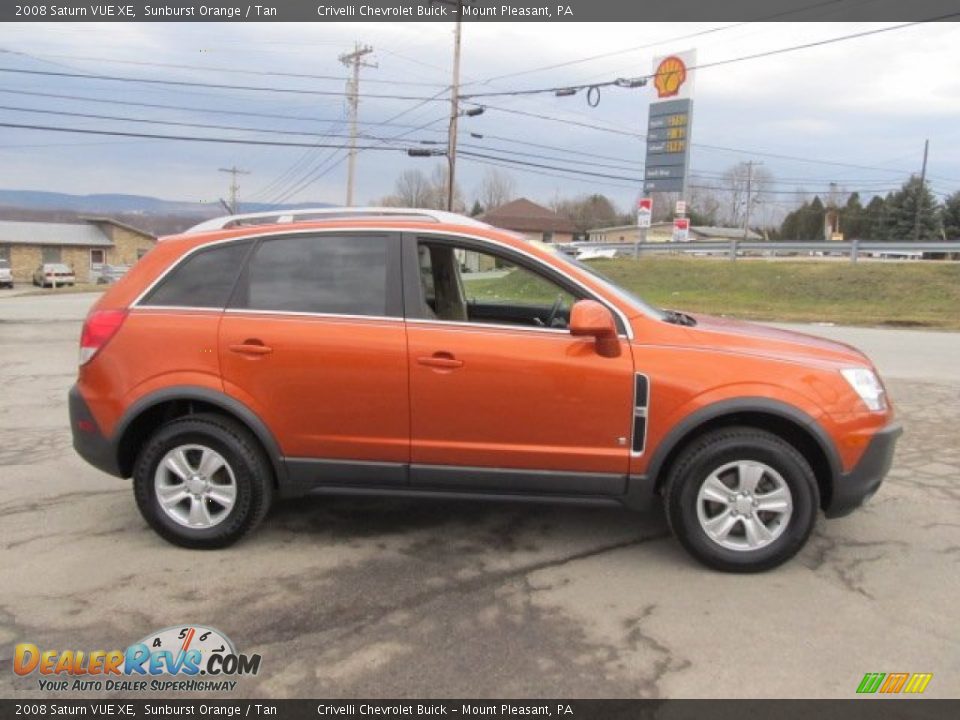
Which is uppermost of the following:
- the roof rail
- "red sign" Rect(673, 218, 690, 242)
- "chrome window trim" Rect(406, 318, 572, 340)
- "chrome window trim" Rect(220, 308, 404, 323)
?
"red sign" Rect(673, 218, 690, 242)

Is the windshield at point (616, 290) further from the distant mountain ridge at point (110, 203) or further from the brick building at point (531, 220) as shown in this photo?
the brick building at point (531, 220)

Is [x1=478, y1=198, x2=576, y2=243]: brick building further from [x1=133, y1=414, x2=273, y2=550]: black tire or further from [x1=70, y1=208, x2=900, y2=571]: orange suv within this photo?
[x1=133, y1=414, x2=273, y2=550]: black tire

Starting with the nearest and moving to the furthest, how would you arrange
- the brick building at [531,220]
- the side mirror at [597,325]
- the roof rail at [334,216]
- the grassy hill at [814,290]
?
the side mirror at [597,325]
the roof rail at [334,216]
the grassy hill at [814,290]
the brick building at [531,220]

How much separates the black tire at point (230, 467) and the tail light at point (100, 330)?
0.57 metres

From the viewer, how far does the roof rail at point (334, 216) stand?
13.8 feet

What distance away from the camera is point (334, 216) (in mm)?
4273

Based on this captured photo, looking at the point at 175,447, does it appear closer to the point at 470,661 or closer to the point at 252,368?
the point at 252,368

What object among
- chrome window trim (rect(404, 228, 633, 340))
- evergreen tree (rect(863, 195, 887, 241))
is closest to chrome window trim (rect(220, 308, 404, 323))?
chrome window trim (rect(404, 228, 633, 340))

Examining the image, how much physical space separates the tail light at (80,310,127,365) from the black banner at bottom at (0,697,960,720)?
1.90 meters

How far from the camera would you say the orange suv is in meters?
3.77

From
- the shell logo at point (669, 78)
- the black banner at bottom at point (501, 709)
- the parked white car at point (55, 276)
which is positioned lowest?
the parked white car at point (55, 276)

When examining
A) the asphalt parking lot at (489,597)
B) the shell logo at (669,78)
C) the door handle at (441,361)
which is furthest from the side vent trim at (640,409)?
the shell logo at (669,78)

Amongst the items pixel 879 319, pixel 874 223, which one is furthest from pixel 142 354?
pixel 874 223

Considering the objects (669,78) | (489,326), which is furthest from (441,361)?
(669,78)
